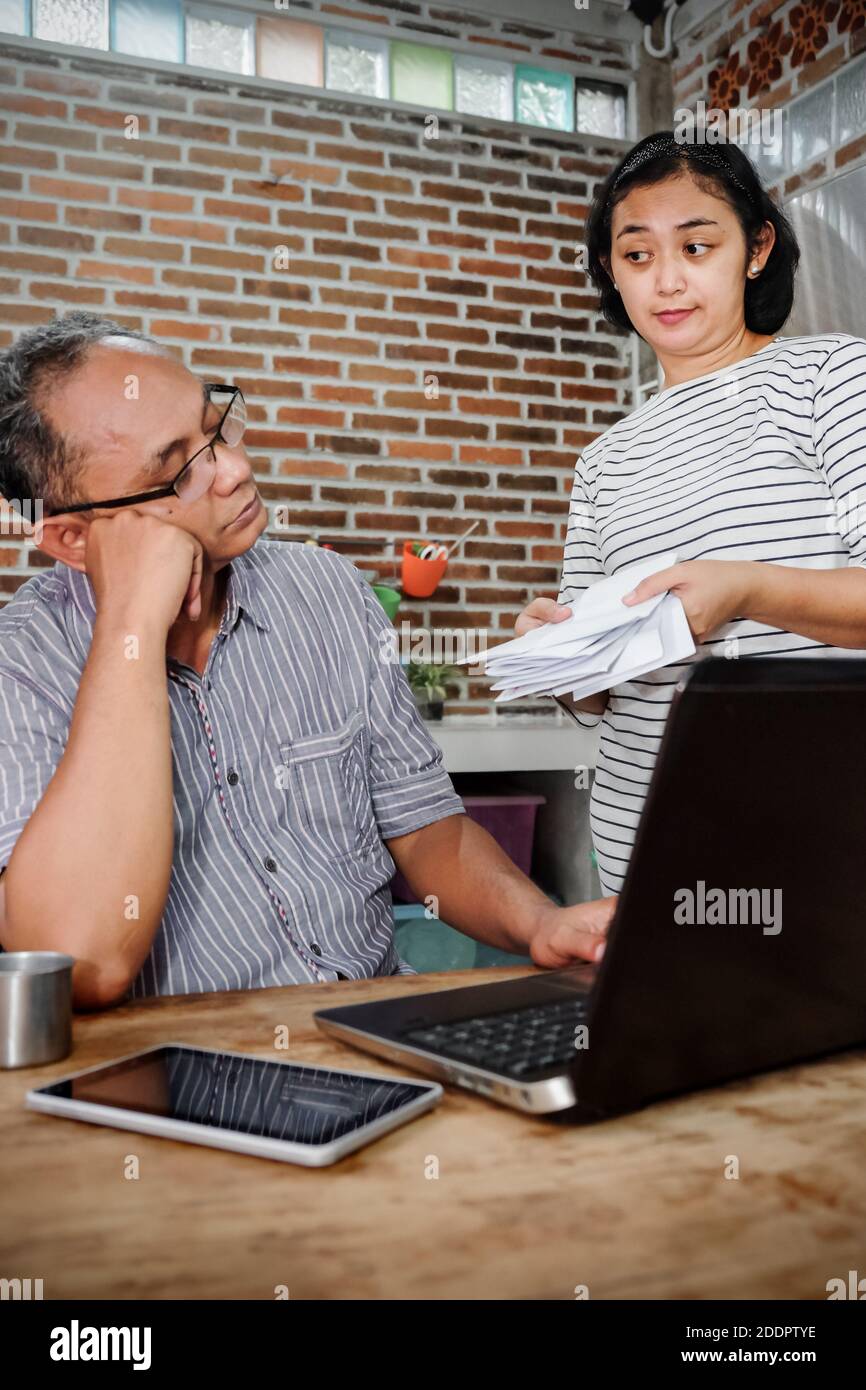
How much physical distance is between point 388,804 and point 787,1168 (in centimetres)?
86

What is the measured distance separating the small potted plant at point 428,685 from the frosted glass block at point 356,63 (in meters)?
1.75

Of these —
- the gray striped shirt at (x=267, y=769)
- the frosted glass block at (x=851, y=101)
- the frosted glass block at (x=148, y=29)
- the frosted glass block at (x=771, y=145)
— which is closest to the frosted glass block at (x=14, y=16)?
the frosted glass block at (x=148, y=29)

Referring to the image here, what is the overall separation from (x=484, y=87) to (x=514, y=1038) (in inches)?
140

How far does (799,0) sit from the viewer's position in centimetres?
285

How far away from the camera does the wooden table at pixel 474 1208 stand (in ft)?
1.51

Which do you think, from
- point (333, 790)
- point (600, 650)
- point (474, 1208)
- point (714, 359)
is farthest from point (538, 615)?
point (474, 1208)

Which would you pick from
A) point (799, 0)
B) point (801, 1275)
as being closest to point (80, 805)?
point (801, 1275)

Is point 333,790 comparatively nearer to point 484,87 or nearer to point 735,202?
point 735,202

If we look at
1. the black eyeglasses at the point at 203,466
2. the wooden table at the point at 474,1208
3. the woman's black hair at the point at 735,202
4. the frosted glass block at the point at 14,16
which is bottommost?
the wooden table at the point at 474,1208

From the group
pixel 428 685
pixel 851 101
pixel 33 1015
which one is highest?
pixel 851 101

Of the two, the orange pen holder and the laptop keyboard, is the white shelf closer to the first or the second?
the orange pen holder

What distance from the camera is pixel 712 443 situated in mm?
1415

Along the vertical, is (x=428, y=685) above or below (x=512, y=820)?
above

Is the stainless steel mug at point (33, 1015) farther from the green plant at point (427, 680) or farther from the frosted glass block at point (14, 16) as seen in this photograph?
the frosted glass block at point (14, 16)
